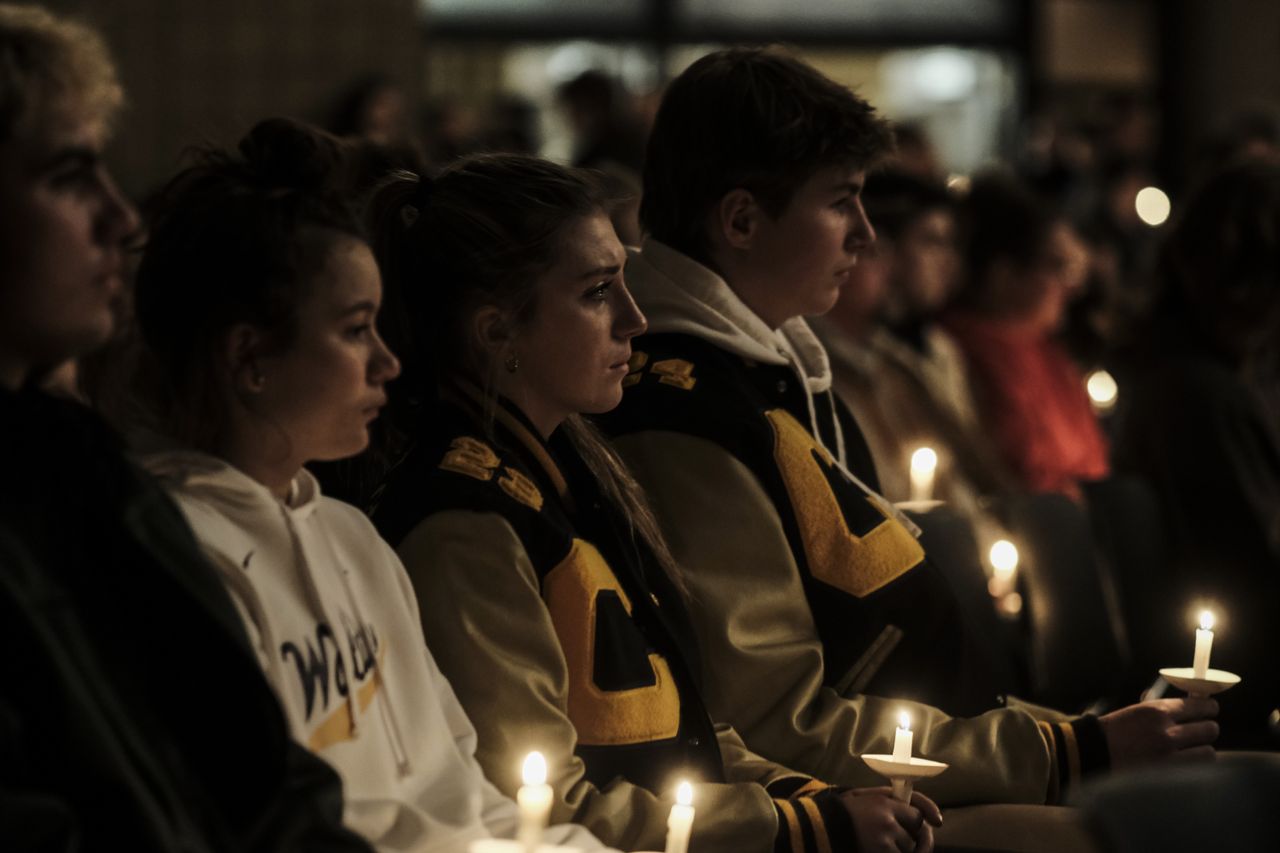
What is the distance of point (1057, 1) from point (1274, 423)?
7177 mm

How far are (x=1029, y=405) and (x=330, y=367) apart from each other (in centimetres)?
377

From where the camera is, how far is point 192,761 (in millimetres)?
1457

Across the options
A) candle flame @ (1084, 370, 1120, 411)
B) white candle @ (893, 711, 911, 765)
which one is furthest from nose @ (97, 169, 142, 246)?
candle flame @ (1084, 370, 1120, 411)

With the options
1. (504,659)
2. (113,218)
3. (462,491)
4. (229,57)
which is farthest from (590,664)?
(229,57)

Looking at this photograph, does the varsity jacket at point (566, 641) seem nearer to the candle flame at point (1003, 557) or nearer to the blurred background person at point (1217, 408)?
the candle flame at point (1003, 557)

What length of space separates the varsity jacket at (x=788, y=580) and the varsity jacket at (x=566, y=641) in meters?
0.11

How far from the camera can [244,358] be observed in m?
1.63

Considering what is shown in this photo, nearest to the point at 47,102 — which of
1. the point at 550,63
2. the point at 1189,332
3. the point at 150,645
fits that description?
the point at 150,645

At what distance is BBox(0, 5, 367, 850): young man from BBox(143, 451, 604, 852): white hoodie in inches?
3.4

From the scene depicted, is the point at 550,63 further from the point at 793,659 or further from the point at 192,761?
the point at 192,761

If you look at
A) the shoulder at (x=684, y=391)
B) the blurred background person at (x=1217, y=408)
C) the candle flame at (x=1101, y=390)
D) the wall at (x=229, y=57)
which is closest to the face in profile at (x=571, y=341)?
the shoulder at (x=684, y=391)

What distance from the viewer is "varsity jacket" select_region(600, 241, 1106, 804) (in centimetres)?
226

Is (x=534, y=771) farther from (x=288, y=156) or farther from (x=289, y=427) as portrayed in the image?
(x=288, y=156)

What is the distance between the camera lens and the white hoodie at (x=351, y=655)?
1596mm
